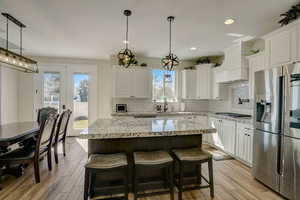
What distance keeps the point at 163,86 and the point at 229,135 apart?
2569mm

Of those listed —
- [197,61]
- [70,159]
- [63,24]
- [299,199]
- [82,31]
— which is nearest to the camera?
[299,199]

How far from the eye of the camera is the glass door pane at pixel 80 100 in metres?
5.47

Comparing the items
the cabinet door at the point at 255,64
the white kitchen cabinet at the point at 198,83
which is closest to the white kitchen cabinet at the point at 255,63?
the cabinet door at the point at 255,64

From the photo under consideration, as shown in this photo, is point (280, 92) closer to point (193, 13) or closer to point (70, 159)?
point (193, 13)

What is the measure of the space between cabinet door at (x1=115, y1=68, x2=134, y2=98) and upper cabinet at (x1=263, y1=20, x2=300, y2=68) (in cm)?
324

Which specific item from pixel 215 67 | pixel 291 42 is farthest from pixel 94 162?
pixel 215 67

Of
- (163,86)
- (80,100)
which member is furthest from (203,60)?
(80,100)

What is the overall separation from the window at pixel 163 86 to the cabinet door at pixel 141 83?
56 centimetres

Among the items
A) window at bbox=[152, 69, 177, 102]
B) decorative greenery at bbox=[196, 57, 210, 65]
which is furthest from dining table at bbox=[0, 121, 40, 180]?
decorative greenery at bbox=[196, 57, 210, 65]

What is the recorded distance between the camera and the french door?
5289 mm

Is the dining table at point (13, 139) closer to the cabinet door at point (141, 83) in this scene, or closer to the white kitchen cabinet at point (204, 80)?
the cabinet door at point (141, 83)

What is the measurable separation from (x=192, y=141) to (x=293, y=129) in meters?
1.29

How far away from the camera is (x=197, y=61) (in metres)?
5.30

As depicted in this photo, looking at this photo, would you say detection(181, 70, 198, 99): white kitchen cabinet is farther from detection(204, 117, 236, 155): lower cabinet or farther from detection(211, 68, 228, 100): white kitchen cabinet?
detection(204, 117, 236, 155): lower cabinet
